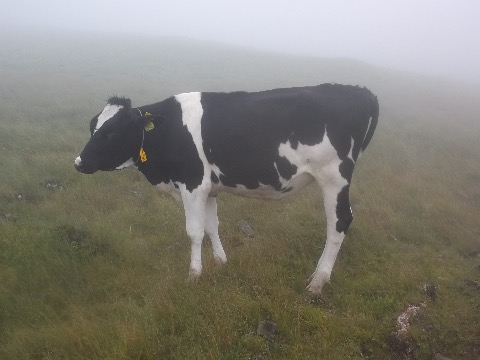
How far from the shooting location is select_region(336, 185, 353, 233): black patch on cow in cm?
506

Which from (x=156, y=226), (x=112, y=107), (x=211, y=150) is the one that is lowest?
(x=156, y=226)

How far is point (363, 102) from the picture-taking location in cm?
509

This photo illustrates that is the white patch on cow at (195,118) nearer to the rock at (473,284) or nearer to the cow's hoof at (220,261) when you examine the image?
the cow's hoof at (220,261)

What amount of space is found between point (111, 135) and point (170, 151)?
0.74m

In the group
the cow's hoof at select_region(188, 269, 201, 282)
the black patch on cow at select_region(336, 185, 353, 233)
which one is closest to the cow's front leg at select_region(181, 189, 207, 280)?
the cow's hoof at select_region(188, 269, 201, 282)

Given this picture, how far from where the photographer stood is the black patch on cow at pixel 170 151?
513 cm

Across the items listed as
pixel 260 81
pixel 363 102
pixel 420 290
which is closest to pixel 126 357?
pixel 420 290

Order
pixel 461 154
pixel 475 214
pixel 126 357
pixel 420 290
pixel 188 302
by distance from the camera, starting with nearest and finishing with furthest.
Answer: pixel 126 357, pixel 188 302, pixel 420 290, pixel 475 214, pixel 461 154

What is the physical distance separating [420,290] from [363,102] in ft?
7.68

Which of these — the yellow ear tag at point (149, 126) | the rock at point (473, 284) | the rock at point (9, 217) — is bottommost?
the rock at point (9, 217)

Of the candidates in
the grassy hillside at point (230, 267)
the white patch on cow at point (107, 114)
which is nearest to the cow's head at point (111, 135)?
the white patch on cow at point (107, 114)

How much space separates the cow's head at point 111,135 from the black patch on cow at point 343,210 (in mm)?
2563

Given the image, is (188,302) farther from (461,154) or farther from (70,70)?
(70,70)

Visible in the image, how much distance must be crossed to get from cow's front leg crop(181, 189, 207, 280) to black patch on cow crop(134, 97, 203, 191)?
11 centimetres
